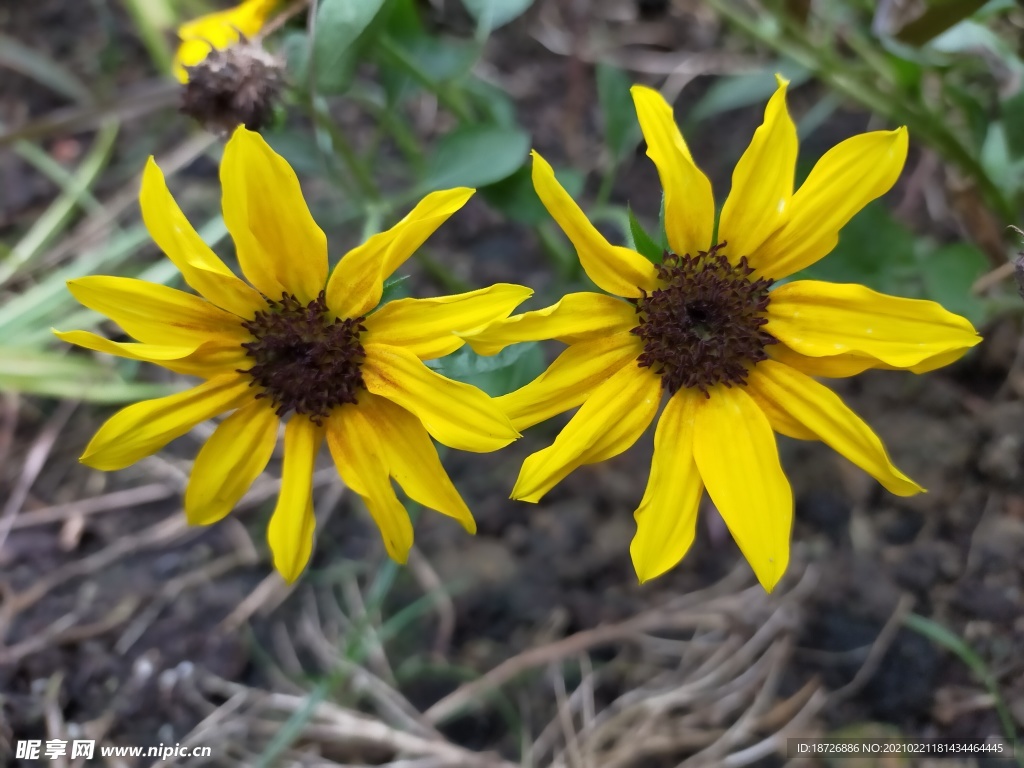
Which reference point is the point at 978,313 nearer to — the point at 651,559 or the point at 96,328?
the point at 651,559

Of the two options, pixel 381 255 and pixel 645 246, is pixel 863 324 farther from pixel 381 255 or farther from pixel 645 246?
pixel 381 255

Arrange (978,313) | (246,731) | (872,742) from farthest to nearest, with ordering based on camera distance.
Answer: (246,731)
(872,742)
(978,313)

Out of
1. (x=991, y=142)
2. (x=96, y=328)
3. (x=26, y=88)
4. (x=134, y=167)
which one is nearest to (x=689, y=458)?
(x=991, y=142)

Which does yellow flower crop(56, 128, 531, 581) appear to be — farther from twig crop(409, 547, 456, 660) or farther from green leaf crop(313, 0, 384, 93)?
twig crop(409, 547, 456, 660)

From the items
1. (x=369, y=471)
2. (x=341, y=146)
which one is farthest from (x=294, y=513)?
(x=341, y=146)

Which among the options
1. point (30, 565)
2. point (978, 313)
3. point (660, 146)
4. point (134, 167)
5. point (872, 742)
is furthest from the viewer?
point (134, 167)

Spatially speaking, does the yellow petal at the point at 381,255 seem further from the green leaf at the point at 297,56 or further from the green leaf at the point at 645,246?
the green leaf at the point at 297,56

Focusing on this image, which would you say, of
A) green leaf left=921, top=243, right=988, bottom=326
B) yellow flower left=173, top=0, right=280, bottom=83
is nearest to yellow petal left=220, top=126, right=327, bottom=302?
yellow flower left=173, top=0, right=280, bottom=83
